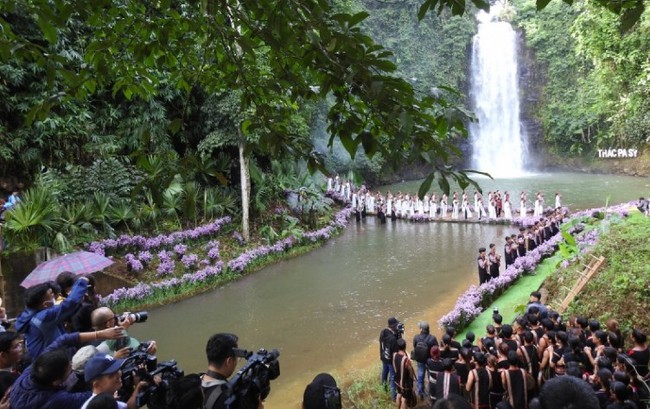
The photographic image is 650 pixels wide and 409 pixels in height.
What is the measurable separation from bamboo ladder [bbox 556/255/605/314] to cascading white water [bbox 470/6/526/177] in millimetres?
28567

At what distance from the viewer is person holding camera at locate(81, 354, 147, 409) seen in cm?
275

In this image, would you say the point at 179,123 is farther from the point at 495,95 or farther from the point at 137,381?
the point at 495,95

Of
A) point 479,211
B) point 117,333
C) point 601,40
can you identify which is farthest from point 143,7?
point 479,211

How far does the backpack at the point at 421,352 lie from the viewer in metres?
5.59

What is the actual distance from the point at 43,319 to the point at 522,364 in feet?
15.6

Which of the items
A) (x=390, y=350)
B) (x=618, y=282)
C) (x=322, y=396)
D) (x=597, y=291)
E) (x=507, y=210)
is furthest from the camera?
(x=507, y=210)

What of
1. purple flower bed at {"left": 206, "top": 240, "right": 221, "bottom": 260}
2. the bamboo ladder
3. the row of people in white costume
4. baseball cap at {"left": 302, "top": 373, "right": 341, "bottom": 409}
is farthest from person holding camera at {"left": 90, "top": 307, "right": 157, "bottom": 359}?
the row of people in white costume

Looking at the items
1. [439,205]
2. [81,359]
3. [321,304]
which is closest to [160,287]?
[321,304]

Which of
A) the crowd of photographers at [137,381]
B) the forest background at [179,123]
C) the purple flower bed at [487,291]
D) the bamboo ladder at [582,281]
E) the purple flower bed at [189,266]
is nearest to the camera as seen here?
the forest background at [179,123]

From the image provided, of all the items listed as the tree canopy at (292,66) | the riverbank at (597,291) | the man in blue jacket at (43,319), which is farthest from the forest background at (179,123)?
the riverbank at (597,291)

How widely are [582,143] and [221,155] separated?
28.9 m

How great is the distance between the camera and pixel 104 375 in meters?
2.78

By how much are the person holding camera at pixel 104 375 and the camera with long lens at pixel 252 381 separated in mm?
676

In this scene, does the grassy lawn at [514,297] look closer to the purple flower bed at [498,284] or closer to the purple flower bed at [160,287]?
the purple flower bed at [498,284]
